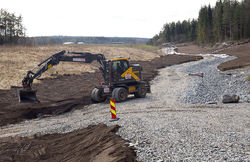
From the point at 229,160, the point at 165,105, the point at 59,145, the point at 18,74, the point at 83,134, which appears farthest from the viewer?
the point at 18,74

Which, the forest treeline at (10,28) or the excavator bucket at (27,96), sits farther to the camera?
the forest treeline at (10,28)

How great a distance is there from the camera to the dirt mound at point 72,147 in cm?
724

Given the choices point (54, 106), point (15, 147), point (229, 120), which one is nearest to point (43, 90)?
point (54, 106)

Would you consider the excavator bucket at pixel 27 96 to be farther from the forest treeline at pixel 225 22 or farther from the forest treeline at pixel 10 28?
the forest treeline at pixel 225 22

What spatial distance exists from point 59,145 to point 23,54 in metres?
33.6

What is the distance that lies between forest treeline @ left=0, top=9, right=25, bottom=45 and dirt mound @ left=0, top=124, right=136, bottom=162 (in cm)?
Result: 5261

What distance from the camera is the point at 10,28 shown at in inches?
2324

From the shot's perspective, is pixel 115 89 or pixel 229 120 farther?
pixel 115 89

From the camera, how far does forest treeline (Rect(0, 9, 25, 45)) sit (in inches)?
2249

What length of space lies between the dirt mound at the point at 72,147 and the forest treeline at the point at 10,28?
52606mm

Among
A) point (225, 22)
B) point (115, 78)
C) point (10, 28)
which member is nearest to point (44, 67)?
point (115, 78)

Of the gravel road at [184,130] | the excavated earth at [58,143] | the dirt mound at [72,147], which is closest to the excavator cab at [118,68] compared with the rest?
the gravel road at [184,130]

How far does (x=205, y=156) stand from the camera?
21.6ft

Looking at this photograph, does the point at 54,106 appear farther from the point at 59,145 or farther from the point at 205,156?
the point at 205,156
